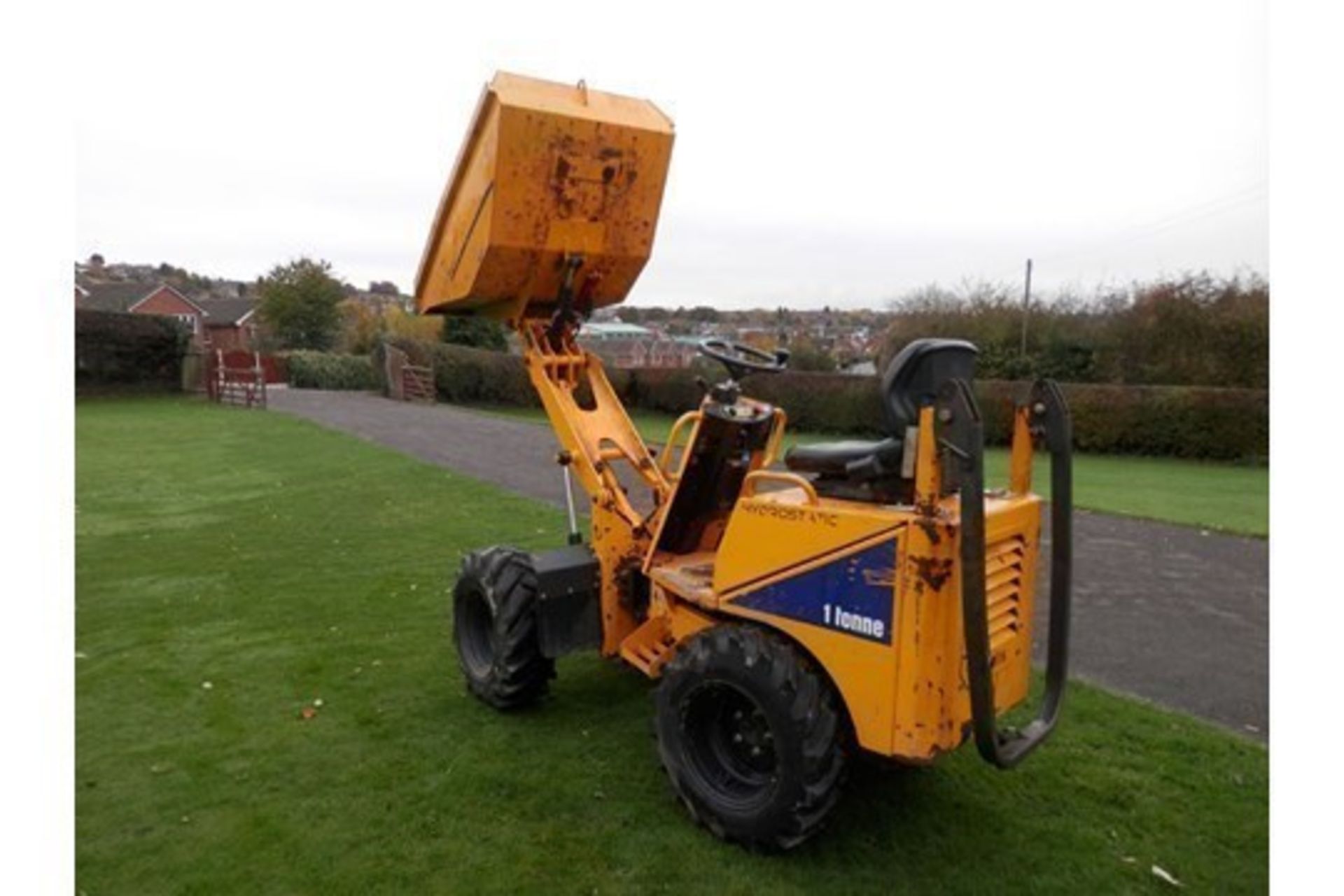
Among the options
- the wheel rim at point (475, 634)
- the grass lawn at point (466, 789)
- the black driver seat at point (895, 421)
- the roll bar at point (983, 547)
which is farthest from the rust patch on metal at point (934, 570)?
the wheel rim at point (475, 634)

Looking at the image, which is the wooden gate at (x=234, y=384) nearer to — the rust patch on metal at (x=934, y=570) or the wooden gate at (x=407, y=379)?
the wooden gate at (x=407, y=379)

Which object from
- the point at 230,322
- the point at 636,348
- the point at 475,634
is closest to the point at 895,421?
the point at 475,634

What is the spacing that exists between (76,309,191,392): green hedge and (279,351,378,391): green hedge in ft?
29.6

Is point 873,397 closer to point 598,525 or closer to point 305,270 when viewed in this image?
point 598,525

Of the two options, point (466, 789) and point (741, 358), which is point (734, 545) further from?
point (466, 789)

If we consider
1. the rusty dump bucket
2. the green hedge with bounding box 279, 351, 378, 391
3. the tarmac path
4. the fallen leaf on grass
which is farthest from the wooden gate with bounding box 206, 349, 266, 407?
the fallen leaf on grass

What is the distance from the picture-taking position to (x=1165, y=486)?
1611 centimetres

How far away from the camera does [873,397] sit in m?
23.9

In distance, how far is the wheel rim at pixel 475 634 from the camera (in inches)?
202

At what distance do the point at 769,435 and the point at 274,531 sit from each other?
23.9 feet

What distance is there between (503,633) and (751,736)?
5.09 feet

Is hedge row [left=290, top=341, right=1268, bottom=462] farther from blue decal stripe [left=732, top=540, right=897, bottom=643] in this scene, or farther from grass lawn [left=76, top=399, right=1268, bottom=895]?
blue decal stripe [left=732, top=540, right=897, bottom=643]

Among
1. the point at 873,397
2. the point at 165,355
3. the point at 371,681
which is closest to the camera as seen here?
the point at 371,681

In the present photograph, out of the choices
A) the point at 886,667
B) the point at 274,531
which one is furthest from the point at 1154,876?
the point at 274,531
